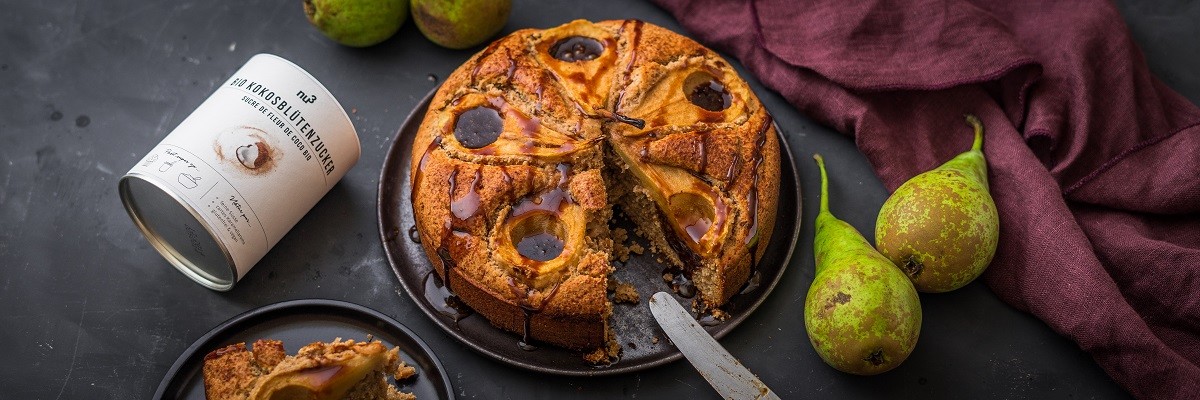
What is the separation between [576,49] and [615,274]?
88 cm

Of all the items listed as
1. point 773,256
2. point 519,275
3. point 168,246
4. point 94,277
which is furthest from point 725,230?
point 94,277

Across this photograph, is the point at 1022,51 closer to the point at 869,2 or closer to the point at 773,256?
the point at 869,2

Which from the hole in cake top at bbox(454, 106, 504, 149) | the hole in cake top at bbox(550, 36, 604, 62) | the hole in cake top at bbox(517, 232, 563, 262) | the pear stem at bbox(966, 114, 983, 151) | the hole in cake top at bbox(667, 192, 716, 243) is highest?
the hole in cake top at bbox(550, 36, 604, 62)

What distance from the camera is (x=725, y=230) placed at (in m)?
3.34

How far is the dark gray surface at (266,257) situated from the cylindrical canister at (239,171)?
Result: 0.23 meters

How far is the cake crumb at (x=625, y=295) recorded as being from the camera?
11.5ft

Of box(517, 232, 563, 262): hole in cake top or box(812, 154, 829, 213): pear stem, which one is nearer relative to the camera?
box(517, 232, 563, 262): hole in cake top

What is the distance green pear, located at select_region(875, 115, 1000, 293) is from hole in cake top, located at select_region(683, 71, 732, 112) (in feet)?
2.37

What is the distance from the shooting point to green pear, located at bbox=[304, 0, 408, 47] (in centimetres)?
388

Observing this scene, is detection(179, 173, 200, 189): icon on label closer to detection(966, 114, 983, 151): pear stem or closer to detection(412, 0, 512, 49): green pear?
detection(412, 0, 512, 49): green pear

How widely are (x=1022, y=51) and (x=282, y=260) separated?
299cm

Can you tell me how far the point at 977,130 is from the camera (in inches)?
151

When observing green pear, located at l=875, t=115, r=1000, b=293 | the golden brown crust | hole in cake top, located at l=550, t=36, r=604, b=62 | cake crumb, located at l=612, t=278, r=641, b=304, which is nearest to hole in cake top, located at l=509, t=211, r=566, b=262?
cake crumb, located at l=612, t=278, r=641, b=304

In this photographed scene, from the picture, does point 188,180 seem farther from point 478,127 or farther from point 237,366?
point 478,127
